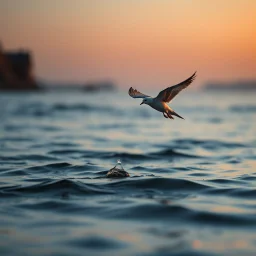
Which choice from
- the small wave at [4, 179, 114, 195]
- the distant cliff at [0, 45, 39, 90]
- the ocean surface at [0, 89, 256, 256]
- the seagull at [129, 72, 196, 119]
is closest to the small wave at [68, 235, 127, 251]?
the ocean surface at [0, 89, 256, 256]

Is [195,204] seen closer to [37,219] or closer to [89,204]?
[89,204]

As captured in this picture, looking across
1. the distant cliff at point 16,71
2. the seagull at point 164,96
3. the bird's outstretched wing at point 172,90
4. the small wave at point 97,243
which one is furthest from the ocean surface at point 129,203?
the distant cliff at point 16,71

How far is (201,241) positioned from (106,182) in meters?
4.83

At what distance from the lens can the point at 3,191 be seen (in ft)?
37.0

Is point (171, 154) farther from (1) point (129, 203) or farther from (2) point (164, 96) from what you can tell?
(1) point (129, 203)

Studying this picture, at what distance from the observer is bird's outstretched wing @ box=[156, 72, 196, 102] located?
36.9ft

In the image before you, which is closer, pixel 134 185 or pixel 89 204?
pixel 89 204

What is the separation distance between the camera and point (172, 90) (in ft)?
37.4

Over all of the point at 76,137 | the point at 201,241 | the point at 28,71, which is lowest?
the point at 201,241

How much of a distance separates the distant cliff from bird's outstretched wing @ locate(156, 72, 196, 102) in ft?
483

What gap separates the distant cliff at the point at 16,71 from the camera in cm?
15538

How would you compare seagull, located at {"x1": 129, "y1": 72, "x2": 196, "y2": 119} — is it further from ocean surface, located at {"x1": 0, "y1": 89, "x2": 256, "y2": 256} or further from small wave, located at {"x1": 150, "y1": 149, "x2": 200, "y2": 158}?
small wave, located at {"x1": 150, "y1": 149, "x2": 200, "y2": 158}

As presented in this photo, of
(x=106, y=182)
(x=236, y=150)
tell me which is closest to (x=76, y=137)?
(x=236, y=150)

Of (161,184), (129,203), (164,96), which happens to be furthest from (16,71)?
(129,203)
